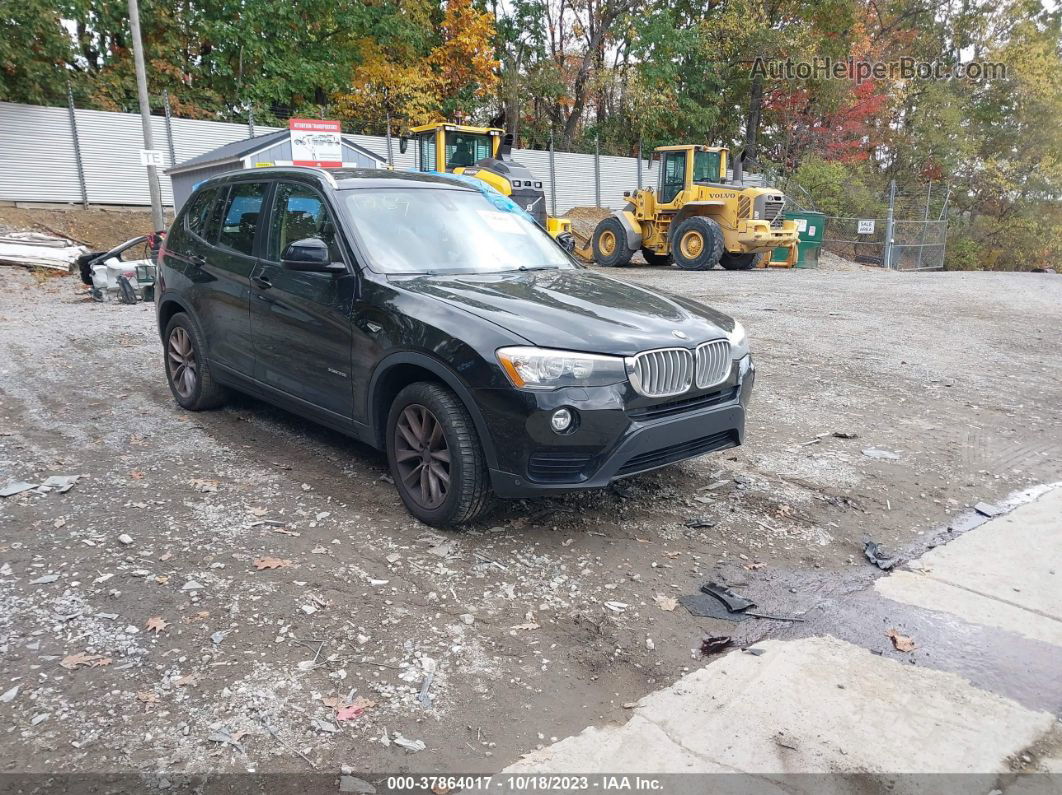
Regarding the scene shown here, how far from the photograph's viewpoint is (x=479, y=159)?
19.4 meters

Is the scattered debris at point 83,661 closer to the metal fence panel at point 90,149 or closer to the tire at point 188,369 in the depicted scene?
the tire at point 188,369

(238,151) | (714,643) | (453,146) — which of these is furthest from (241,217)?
(238,151)

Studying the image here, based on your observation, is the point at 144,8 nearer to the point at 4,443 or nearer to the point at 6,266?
the point at 6,266

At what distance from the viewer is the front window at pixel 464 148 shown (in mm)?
18938

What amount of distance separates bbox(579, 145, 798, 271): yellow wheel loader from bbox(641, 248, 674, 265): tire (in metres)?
0.18

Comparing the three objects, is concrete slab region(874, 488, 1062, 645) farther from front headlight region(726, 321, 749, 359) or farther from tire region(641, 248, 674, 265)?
tire region(641, 248, 674, 265)

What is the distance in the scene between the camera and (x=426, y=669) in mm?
3082

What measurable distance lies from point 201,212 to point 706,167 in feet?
52.0

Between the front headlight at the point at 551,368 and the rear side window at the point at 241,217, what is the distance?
8.10ft

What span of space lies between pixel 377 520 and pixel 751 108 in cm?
3684

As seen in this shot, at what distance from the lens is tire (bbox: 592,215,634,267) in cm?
2061

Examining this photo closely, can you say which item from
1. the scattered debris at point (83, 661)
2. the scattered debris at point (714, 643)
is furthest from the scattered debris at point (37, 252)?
the scattered debris at point (714, 643)

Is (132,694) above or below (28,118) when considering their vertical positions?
below

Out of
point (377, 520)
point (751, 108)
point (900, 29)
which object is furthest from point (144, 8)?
point (900, 29)
